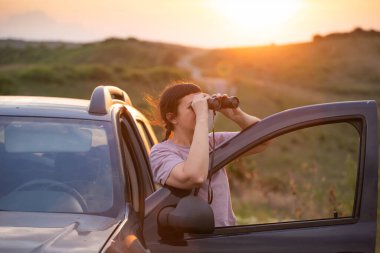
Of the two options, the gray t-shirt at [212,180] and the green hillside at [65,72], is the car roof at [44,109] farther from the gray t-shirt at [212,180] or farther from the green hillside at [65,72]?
the green hillside at [65,72]

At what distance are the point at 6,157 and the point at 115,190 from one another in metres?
0.64

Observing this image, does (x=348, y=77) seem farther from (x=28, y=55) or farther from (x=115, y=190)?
(x=115, y=190)

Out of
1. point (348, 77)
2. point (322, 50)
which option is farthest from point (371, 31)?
point (348, 77)

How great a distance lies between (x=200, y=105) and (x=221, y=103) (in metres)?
0.12

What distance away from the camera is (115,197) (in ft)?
13.3

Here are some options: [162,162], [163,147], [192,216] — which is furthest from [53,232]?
[163,147]

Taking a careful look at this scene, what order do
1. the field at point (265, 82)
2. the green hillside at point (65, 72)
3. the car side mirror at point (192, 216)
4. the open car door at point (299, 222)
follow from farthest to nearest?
1. the green hillside at point (65, 72)
2. the field at point (265, 82)
3. the open car door at point (299, 222)
4. the car side mirror at point (192, 216)

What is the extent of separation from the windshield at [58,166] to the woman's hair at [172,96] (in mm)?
303

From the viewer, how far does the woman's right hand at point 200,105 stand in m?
4.14

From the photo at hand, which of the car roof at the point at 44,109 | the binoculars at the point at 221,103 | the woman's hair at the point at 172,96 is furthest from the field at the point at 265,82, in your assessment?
the binoculars at the point at 221,103

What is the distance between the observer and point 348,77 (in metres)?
114

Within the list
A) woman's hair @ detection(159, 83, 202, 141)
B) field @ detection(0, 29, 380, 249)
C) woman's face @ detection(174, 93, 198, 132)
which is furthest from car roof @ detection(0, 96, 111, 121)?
field @ detection(0, 29, 380, 249)

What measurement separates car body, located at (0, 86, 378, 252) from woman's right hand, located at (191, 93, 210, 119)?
220 mm

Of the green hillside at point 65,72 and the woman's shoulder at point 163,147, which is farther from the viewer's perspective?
the green hillside at point 65,72
